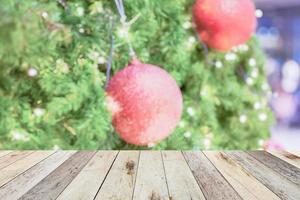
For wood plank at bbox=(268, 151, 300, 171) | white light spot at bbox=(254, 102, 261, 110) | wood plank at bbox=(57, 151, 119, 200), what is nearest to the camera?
wood plank at bbox=(57, 151, 119, 200)

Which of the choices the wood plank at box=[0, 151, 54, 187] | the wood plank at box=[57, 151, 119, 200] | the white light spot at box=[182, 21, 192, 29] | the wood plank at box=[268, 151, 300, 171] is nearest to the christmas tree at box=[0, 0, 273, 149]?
the white light spot at box=[182, 21, 192, 29]

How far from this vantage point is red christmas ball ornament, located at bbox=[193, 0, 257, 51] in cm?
137

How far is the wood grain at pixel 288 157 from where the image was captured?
5.69 ft

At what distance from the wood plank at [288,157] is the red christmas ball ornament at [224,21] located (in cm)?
56

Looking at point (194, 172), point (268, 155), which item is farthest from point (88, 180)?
point (268, 155)

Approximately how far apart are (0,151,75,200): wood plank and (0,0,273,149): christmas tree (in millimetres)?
114

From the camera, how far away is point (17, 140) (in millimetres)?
1217

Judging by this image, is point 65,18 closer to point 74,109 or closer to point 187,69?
point 74,109

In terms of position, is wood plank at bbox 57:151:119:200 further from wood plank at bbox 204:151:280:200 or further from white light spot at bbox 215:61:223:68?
white light spot at bbox 215:61:223:68

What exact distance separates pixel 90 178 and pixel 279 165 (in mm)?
699

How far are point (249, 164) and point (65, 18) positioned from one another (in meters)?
0.85

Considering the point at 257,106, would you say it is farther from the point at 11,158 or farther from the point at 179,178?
the point at 11,158

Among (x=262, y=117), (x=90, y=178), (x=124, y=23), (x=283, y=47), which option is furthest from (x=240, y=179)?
(x=283, y=47)

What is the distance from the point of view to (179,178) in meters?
1.38
